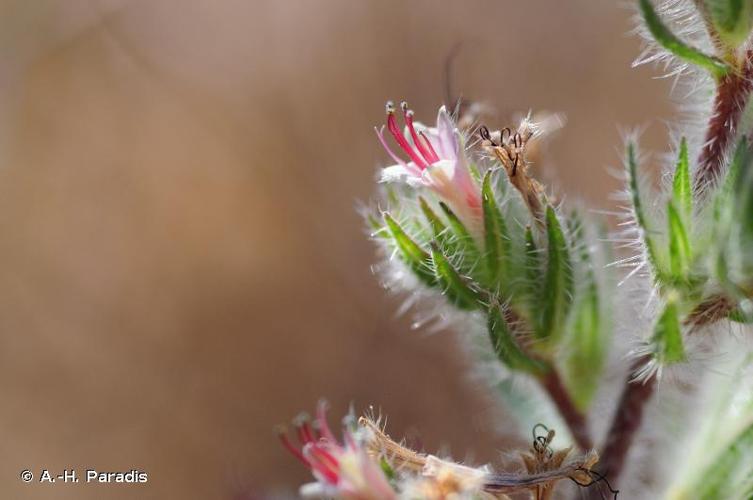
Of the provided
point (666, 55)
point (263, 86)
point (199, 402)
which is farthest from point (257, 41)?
point (666, 55)

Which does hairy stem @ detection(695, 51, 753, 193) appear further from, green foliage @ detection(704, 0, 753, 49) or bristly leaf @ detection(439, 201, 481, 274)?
bristly leaf @ detection(439, 201, 481, 274)

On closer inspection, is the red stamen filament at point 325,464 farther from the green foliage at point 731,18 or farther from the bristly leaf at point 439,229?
the green foliage at point 731,18

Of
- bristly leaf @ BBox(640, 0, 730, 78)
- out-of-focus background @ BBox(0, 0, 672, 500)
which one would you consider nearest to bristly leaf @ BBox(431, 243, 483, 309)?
bristly leaf @ BBox(640, 0, 730, 78)

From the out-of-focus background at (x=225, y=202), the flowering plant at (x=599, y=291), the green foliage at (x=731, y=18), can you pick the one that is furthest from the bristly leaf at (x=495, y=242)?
the out-of-focus background at (x=225, y=202)

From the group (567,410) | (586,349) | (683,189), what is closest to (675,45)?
(683,189)

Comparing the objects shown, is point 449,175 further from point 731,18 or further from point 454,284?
point 731,18
